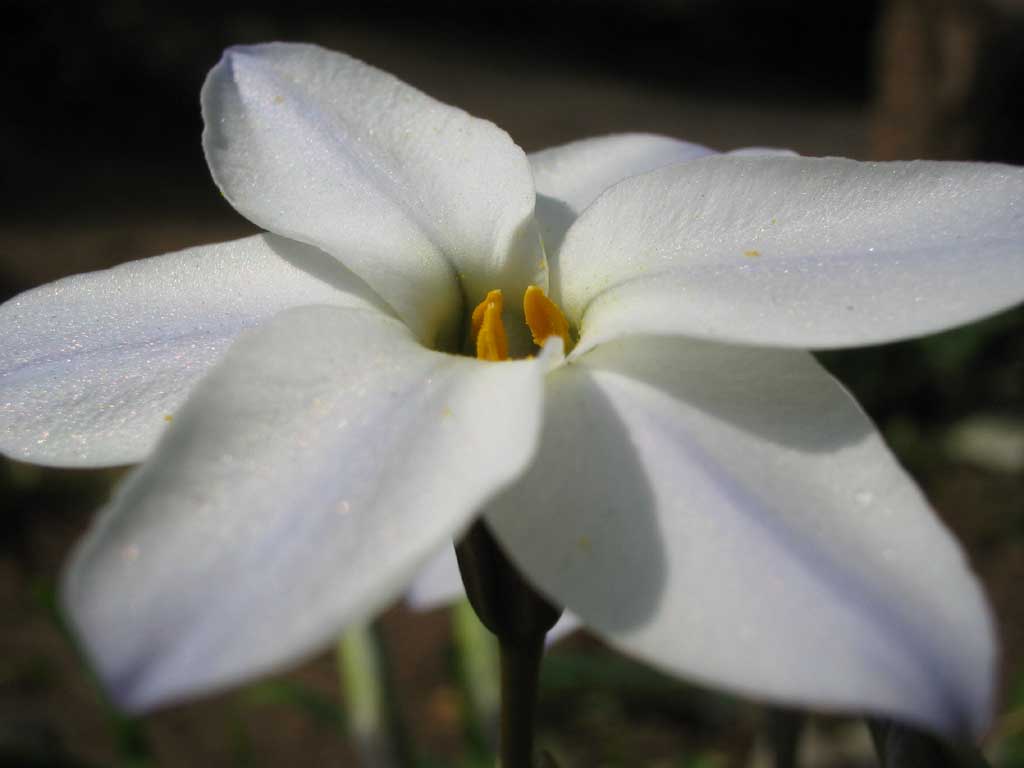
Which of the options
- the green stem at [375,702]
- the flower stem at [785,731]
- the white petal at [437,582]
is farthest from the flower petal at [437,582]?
the green stem at [375,702]

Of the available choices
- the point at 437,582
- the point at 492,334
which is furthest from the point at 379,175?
the point at 437,582

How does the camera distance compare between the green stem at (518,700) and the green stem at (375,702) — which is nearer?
the green stem at (518,700)

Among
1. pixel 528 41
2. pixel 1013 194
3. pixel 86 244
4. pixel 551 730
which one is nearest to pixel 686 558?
pixel 1013 194

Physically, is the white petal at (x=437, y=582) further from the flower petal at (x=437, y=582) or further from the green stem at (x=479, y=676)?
the green stem at (x=479, y=676)

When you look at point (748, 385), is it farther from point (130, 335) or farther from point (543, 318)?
point (130, 335)

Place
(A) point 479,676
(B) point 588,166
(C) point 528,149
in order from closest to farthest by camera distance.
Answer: (B) point 588,166
(A) point 479,676
(C) point 528,149

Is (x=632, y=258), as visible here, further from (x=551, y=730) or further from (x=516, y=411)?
(x=551, y=730)
